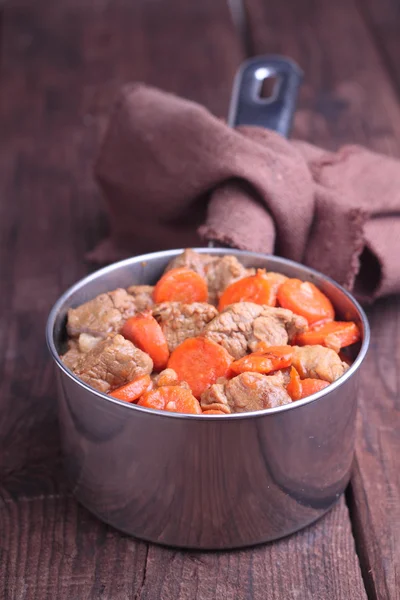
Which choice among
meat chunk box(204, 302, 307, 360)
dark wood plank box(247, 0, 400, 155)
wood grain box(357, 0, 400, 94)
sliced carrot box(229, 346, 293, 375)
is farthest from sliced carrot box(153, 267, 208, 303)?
wood grain box(357, 0, 400, 94)

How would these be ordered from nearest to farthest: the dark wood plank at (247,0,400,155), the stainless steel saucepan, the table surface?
the stainless steel saucepan < the table surface < the dark wood plank at (247,0,400,155)

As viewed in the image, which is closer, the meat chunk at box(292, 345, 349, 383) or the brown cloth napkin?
the meat chunk at box(292, 345, 349, 383)

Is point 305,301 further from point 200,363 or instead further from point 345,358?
point 200,363

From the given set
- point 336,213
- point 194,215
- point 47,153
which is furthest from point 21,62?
point 336,213

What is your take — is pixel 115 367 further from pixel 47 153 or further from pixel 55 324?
pixel 47 153

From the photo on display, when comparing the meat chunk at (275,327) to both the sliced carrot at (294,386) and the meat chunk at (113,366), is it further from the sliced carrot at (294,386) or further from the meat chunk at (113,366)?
the meat chunk at (113,366)

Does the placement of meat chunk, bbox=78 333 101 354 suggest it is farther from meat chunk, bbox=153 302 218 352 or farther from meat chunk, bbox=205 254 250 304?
meat chunk, bbox=205 254 250 304

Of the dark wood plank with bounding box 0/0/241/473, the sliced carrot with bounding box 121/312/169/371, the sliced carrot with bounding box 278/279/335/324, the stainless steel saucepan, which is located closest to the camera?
the stainless steel saucepan

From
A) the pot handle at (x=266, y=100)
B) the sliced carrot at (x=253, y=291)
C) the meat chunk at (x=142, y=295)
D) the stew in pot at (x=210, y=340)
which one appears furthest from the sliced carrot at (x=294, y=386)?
the pot handle at (x=266, y=100)
